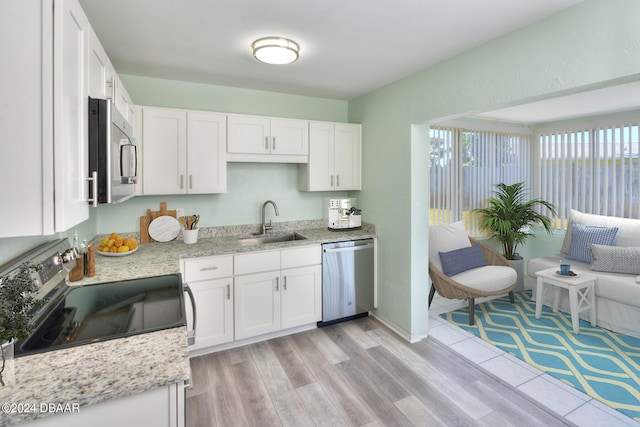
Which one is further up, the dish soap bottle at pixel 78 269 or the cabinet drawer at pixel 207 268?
the dish soap bottle at pixel 78 269

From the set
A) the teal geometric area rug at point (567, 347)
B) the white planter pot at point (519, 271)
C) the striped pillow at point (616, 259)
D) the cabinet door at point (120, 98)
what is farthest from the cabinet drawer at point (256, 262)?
the striped pillow at point (616, 259)

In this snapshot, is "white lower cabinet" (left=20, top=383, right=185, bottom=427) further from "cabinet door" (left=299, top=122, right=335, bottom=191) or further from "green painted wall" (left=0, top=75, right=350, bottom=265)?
"cabinet door" (left=299, top=122, right=335, bottom=191)

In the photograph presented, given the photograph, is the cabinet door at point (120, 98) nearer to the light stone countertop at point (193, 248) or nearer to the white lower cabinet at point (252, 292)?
the light stone countertop at point (193, 248)

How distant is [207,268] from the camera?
2.75m

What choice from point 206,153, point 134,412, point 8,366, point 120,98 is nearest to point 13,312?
point 8,366

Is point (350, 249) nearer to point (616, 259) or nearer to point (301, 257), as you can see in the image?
point (301, 257)

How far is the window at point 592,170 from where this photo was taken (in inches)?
167

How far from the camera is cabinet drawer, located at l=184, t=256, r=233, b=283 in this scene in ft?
8.78

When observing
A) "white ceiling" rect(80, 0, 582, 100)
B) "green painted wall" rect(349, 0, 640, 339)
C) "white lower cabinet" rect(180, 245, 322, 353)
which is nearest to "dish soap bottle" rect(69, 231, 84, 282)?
"white lower cabinet" rect(180, 245, 322, 353)

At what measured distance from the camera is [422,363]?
106 inches

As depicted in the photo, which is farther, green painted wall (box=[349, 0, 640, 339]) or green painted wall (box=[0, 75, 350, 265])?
green painted wall (box=[0, 75, 350, 265])

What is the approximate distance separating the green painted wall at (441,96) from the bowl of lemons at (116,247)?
2.34 meters

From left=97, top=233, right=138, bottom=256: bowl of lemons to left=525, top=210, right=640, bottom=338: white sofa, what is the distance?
447 centimetres

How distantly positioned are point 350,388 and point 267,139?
2.32m
